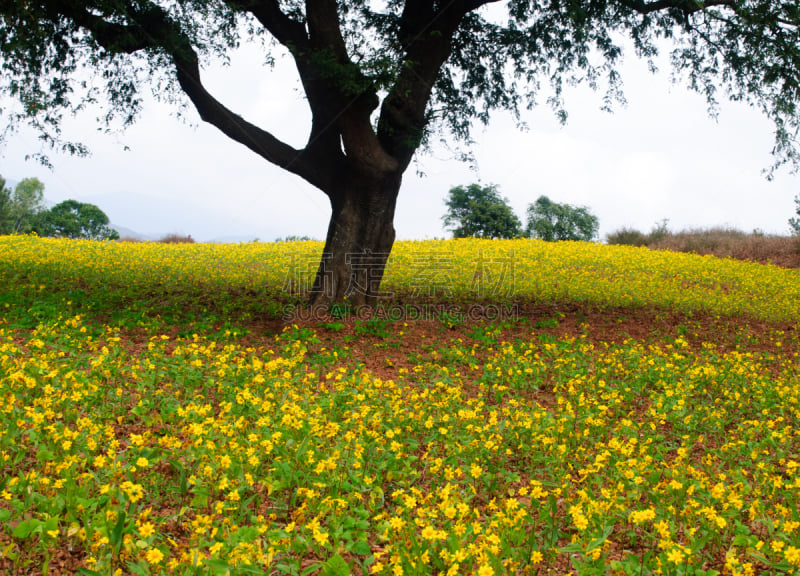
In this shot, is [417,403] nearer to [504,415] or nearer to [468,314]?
[504,415]

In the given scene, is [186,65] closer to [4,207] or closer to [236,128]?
[236,128]

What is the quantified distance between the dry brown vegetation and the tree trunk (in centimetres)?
1895

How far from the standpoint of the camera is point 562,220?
154 feet

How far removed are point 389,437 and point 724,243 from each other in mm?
25437

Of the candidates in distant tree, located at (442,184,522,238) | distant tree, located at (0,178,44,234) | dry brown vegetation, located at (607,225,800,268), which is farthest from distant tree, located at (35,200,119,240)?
dry brown vegetation, located at (607,225,800,268)

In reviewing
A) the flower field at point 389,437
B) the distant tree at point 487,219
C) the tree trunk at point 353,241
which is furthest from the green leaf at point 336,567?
the distant tree at point 487,219

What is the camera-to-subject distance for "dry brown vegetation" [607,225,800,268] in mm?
23453

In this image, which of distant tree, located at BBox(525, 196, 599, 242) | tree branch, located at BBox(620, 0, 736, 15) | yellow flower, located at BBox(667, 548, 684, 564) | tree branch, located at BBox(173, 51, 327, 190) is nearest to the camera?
yellow flower, located at BBox(667, 548, 684, 564)

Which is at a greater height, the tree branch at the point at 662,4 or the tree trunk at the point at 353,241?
the tree branch at the point at 662,4

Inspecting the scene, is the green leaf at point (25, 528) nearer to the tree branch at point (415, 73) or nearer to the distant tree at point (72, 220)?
the tree branch at point (415, 73)

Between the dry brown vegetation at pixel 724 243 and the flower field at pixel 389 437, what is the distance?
12.5 metres

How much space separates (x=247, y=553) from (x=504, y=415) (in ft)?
12.6

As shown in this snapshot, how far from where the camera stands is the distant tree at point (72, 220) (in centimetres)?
5887

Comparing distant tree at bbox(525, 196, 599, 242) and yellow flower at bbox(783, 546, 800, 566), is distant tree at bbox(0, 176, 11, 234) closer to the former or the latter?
distant tree at bbox(525, 196, 599, 242)
